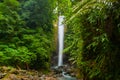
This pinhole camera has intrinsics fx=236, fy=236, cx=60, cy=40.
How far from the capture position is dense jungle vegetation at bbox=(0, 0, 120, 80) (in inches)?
125

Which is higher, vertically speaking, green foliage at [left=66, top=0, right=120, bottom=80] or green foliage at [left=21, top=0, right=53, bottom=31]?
green foliage at [left=21, top=0, right=53, bottom=31]

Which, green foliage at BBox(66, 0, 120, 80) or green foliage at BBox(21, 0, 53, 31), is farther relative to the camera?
green foliage at BBox(21, 0, 53, 31)

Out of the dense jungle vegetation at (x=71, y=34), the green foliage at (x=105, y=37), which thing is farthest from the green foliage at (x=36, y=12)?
the green foliage at (x=105, y=37)

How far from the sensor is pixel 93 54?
12.7ft

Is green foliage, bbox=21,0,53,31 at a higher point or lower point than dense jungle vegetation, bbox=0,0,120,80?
higher

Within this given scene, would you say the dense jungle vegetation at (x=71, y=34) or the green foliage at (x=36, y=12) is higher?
the green foliage at (x=36, y=12)

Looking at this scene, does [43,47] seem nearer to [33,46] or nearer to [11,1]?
[33,46]

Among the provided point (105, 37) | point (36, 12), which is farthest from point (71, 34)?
point (36, 12)

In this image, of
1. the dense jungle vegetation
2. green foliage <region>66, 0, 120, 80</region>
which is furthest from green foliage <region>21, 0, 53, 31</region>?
green foliage <region>66, 0, 120, 80</region>

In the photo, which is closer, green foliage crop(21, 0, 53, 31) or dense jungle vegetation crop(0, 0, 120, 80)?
dense jungle vegetation crop(0, 0, 120, 80)

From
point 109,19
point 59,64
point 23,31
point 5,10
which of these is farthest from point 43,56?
point 109,19

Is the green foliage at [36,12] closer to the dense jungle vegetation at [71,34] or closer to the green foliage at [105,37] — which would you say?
the dense jungle vegetation at [71,34]

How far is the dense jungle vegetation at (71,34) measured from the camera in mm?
3172

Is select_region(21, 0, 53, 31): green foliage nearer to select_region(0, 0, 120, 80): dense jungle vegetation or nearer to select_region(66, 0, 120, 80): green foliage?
select_region(0, 0, 120, 80): dense jungle vegetation
